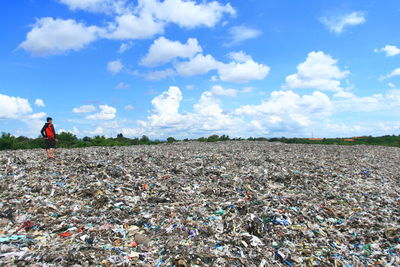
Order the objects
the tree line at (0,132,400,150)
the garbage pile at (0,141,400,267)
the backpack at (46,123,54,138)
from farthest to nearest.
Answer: the tree line at (0,132,400,150)
the backpack at (46,123,54,138)
the garbage pile at (0,141,400,267)

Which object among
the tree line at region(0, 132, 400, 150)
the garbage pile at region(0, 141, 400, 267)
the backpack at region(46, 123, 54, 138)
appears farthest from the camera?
the tree line at region(0, 132, 400, 150)

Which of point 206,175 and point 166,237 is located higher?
point 206,175

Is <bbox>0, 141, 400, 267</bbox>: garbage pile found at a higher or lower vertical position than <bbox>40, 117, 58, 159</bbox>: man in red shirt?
lower

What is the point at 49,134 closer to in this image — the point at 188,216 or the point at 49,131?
the point at 49,131

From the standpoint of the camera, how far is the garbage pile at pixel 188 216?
4.38 m

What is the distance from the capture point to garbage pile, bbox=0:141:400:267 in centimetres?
438

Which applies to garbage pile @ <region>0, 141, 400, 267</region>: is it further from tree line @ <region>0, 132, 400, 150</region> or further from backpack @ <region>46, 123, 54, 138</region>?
tree line @ <region>0, 132, 400, 150</region>

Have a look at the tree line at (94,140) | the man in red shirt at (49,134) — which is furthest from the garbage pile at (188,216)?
the tree line at (94,140)

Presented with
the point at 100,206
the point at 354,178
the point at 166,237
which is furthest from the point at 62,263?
the point at 354,178

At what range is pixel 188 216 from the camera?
576 centimetres

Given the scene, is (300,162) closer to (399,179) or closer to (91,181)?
(399,179)

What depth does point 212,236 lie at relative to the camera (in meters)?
5.00

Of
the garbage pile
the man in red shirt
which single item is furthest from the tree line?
the garbage pile

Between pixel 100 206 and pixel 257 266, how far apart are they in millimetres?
3585
